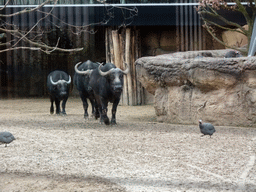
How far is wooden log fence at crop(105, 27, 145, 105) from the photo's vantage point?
12859mm

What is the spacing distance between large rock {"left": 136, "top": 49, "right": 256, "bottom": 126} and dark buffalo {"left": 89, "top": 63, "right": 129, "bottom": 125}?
75 cm

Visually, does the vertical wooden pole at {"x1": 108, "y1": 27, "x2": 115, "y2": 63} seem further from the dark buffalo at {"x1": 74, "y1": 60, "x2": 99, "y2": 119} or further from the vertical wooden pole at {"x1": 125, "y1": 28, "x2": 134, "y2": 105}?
the dark buffalo at {"x1": 74, "y1": 60, "x2": 99, "y2": 119}

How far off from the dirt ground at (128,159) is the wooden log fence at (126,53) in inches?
203

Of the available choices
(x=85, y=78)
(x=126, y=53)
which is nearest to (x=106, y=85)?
(x=85, y=78)

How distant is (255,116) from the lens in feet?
24.0

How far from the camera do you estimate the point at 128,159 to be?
197 inches

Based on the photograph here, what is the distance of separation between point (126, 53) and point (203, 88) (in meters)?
5.39

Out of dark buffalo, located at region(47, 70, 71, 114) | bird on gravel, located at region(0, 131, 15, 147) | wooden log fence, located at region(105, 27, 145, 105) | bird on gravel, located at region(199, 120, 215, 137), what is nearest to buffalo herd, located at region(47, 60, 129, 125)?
dark buffalo, located at region(47, 70, 71, 114)

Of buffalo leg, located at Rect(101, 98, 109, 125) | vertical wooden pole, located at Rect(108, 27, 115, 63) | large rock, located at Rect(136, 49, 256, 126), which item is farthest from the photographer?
vertical wooden pole, located at Rect(108, 27, 115, 63)

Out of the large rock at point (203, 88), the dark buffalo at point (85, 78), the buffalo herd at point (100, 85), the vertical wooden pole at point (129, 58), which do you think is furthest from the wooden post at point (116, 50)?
the large rock at point (203, 88)

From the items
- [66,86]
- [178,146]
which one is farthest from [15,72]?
[178,146]

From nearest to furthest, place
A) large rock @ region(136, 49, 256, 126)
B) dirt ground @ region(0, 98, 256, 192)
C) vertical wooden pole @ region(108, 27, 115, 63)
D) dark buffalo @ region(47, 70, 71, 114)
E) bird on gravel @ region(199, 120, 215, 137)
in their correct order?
dirt ground @ region(0, 98, 256, 192), bird on gravel @ region(199, 120, 215, 137), large rock @ region(136, 49, 256, 126), dark buffalo @ region(47, 70, 71, 114), vertical wooden pole @ region(108, 27, 115, 63)

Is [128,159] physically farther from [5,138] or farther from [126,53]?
[126,53]

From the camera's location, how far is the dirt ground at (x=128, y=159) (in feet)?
13.0
